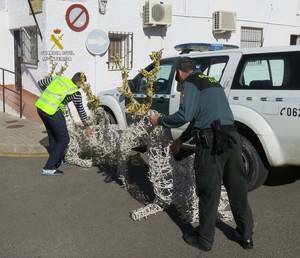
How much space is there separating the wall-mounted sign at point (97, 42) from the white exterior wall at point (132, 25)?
0.14 m

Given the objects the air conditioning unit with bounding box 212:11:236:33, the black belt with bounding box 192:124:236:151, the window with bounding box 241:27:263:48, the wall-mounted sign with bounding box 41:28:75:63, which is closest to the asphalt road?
the black belt with bounding box 192:124:236:151

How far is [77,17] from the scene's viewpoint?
11.1m

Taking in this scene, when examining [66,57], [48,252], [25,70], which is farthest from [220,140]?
[25,70]

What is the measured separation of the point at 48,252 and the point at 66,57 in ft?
24.8

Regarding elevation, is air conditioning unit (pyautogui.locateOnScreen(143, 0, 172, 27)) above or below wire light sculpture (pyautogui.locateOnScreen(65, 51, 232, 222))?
above

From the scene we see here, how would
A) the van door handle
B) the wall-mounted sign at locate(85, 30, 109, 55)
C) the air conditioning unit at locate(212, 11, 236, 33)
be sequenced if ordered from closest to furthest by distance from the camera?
the van door handle → the wall-mounted sign at locate(85, 30, 109, 55) → the air conditioning unit at locate(212, 11, 236, 33)

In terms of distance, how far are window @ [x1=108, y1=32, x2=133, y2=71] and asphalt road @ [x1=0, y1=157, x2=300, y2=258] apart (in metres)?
5.70

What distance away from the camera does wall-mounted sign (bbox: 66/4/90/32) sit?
11008 mm

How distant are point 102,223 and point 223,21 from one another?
9685 mm

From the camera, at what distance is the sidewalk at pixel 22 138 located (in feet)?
27.2

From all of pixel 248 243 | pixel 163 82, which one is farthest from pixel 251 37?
pixel 248 243

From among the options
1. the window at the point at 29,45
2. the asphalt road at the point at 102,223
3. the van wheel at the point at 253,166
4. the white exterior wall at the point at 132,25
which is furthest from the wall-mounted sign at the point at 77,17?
the van wheel at the point at 253,166

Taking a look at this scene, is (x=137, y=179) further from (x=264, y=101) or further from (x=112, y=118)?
(x=264, y=101)

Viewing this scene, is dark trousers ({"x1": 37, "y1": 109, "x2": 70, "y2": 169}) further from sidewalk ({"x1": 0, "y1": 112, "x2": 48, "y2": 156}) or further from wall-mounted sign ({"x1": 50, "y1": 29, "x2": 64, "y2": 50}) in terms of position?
wall-mounted sign ({"x1": 50, "y1": 29, "x2": 64, "y2": 50})
